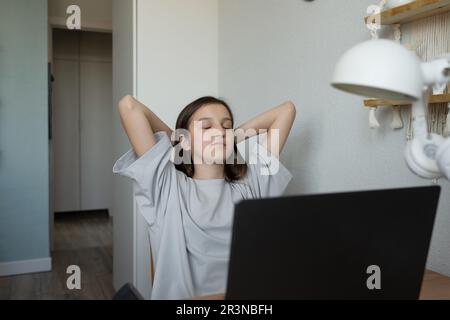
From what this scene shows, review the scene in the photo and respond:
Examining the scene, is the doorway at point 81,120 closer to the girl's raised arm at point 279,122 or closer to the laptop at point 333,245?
the girl's raised arm at point 279,122

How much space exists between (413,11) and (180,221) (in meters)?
0.77

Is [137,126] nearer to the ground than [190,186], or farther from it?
farther from it

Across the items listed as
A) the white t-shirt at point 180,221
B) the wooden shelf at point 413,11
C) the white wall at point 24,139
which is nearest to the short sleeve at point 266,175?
the white t-shirt at point 180,221

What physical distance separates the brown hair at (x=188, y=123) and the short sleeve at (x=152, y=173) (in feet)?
0.35

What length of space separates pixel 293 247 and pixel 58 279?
9.34 ft

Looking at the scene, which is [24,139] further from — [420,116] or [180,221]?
[420,116]

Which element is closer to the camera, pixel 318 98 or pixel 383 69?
pixel 383 69

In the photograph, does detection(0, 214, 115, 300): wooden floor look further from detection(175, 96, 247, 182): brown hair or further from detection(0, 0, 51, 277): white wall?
detection(175, 96, 247, 182): brown hair

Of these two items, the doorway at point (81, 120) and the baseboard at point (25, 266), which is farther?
the doorway at point (81, 120)

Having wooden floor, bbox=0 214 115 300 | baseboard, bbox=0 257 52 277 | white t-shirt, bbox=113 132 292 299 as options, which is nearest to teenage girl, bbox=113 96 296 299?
white t-shirt, bbox=113 132 292 299

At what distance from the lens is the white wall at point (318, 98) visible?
3.87 ft

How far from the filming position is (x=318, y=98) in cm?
147

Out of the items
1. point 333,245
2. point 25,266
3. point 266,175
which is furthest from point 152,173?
point 25,266
